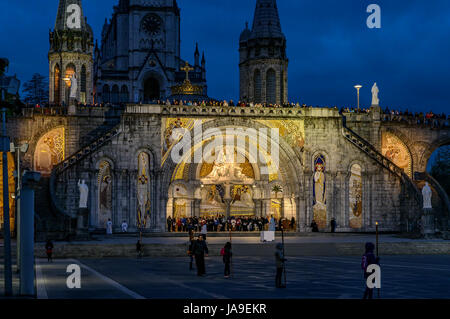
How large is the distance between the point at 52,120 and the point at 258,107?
52.7 ft

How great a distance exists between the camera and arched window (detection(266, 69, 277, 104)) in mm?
68250

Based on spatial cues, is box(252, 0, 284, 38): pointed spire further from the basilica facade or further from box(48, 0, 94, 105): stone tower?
box(48, 0, 94, 105): stone tower

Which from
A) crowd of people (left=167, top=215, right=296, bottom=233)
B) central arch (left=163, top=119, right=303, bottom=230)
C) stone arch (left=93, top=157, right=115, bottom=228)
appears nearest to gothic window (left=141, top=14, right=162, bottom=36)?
central arch (left=163, top=119, right=303, bottom=230)

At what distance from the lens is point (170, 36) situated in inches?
3885

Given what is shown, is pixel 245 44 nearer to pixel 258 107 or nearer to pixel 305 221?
pixel 258 107

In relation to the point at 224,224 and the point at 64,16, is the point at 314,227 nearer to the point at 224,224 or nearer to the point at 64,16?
the point at 224,224

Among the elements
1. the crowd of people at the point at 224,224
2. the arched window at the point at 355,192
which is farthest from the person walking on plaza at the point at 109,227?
the arched window at the point at 355,192

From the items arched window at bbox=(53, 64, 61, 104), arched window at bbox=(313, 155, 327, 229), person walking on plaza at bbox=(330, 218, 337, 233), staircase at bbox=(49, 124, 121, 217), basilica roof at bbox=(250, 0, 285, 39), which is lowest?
person walking on plaza at bbox=(330, 218, 337, 233)

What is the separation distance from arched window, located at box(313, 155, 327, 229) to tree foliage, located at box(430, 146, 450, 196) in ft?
86.3

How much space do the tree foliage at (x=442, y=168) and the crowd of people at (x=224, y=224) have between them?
29159 mm

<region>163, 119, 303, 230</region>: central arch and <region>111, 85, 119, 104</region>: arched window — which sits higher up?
<region>111, 85, 119, 104</region>: arched window

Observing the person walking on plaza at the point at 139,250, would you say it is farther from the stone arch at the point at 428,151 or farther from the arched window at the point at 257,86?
the arched window at the point at 257,86

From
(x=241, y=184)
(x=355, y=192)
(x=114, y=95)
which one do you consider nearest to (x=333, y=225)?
(x=355, y=192)
